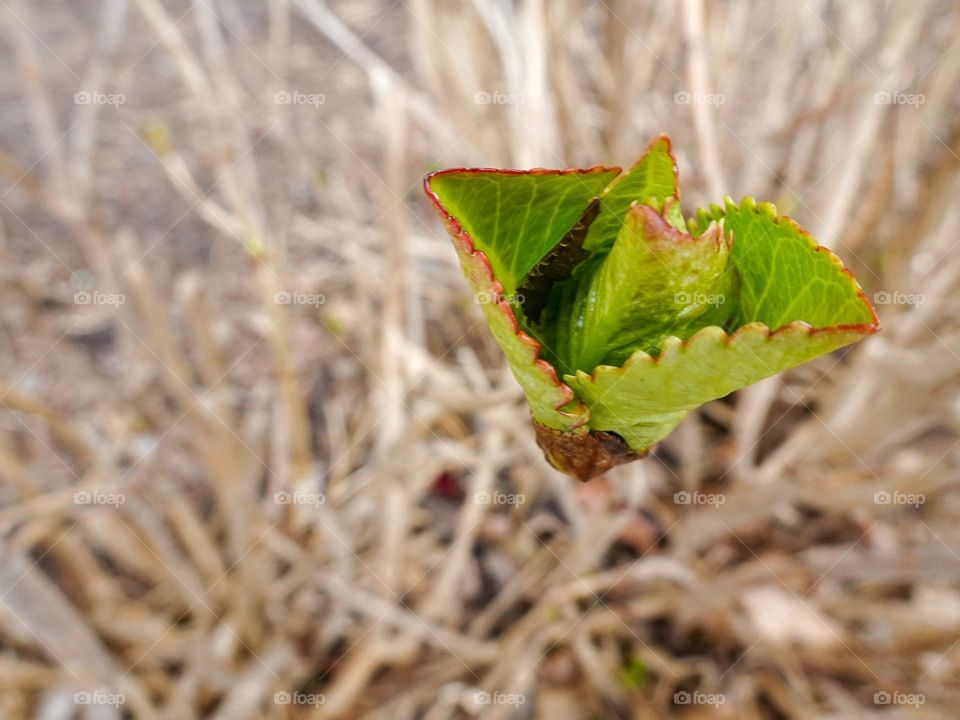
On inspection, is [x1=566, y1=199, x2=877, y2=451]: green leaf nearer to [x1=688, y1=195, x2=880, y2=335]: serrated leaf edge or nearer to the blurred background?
[x1=688, y1=195, x2=880, y2=335]: serrated leaf edge

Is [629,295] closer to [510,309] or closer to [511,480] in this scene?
[510,309]

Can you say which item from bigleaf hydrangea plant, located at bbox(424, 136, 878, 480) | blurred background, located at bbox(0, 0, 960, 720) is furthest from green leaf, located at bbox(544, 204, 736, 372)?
blurred background, located at bbox(0, 0, 960, 720)

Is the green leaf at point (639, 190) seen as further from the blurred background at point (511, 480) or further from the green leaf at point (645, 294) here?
the blurred background at point (511, 480)

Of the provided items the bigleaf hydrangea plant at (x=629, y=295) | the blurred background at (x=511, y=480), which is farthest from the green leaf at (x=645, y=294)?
the blurred background at (x=511, y=480)

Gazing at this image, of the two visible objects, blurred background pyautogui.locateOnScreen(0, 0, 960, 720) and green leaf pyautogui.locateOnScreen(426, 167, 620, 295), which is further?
blurred background pyautogui.locateOnScreen(0, 0, 960, 720)

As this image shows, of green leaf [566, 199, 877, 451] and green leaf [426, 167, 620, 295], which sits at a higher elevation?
green leaf [426, 167, 620, 295]

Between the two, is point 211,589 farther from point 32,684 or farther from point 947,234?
point 947,234
